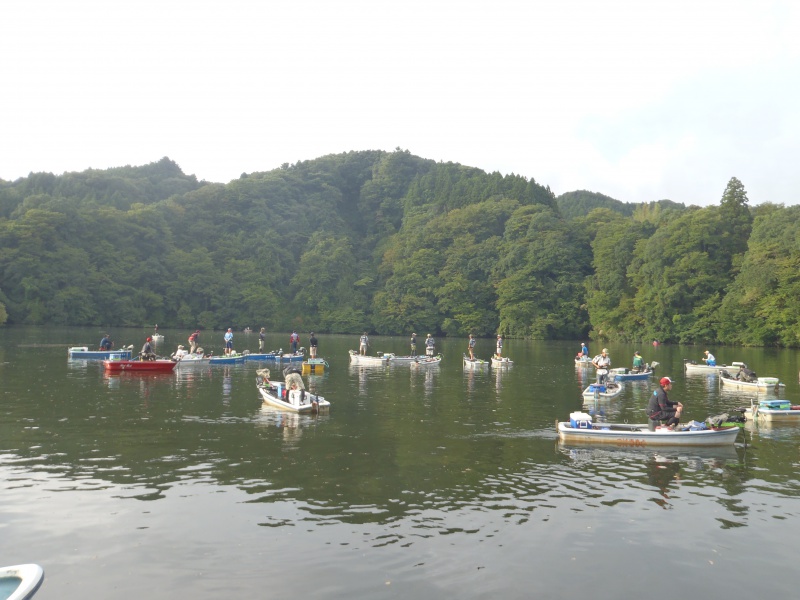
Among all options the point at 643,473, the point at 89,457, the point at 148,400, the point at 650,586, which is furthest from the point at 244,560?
the point at 148,400

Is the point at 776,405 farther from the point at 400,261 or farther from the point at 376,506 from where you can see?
the point at 400,261

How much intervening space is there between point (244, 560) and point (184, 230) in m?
117

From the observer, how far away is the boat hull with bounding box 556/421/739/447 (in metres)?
19.8

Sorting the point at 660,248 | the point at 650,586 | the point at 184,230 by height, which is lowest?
the point at 650,586

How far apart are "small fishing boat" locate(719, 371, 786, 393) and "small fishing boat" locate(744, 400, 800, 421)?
9.30 metres

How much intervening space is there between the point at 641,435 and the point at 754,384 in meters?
17.9

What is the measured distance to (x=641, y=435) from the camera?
20.0m

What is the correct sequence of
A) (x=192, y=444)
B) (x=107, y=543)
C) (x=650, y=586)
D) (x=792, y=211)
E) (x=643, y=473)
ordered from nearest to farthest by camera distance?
1. (x=650, y=586)
2. (x=107, y=543)
3. (x=643, y=473)
4. (x=192, y=444)
5. (x=792, y=211)

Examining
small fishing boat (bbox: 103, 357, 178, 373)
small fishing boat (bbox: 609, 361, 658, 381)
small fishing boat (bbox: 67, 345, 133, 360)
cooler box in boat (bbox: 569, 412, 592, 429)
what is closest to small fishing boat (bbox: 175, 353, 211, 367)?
small fishing boat (bbox: 67, 345, 133, 360)

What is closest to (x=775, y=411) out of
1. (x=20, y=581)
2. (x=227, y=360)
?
(x=20, y=581)

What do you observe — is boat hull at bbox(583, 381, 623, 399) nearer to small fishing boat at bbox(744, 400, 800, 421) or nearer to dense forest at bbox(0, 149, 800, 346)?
small fishing boat at bbox(744, 400, 800, 421)

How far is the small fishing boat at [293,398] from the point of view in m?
25.0

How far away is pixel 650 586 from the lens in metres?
10.4

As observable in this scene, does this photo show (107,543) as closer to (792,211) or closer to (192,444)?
(192,444)
